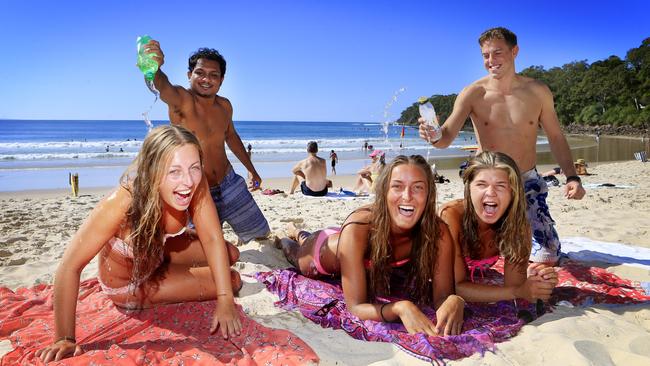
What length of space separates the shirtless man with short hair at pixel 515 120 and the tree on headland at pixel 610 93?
4146 centimetres

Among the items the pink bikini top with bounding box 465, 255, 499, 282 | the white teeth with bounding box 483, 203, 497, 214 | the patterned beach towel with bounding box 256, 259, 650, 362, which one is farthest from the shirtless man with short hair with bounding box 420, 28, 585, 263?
the white teeth with bounding box 483, 203, 497, 214

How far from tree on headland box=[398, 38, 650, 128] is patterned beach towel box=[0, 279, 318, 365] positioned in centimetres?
4364

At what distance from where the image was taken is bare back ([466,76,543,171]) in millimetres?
4465

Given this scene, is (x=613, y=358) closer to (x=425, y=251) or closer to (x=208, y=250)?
(x=425, y=251)

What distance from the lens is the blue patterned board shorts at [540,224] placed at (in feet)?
14.3

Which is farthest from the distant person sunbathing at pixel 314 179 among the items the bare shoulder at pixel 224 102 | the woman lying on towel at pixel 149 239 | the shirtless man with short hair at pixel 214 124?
the woman lying on towel at pixel 149 239

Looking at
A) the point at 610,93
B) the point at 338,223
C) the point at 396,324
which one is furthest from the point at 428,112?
the point at 610,93

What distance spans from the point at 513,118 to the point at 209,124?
3.07m

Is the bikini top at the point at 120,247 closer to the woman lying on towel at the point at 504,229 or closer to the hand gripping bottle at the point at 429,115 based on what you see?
the woman lying on towel at the point at 504,229

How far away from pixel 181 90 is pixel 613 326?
4025mm

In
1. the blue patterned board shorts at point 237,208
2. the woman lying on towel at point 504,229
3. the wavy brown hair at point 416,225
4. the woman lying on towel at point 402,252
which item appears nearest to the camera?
the woman lying on towel at point 402,252

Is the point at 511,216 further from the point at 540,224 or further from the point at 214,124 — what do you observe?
the point at 214,124

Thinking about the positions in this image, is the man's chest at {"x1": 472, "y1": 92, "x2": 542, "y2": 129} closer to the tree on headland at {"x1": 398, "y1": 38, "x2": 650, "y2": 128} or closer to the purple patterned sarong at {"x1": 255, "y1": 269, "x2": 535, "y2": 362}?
the purple patterned sarong at {"x1": 255, "y1": 269, "x2": 535, "y2": 362}

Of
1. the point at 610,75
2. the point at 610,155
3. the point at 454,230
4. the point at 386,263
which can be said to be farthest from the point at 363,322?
the point at 610,75
